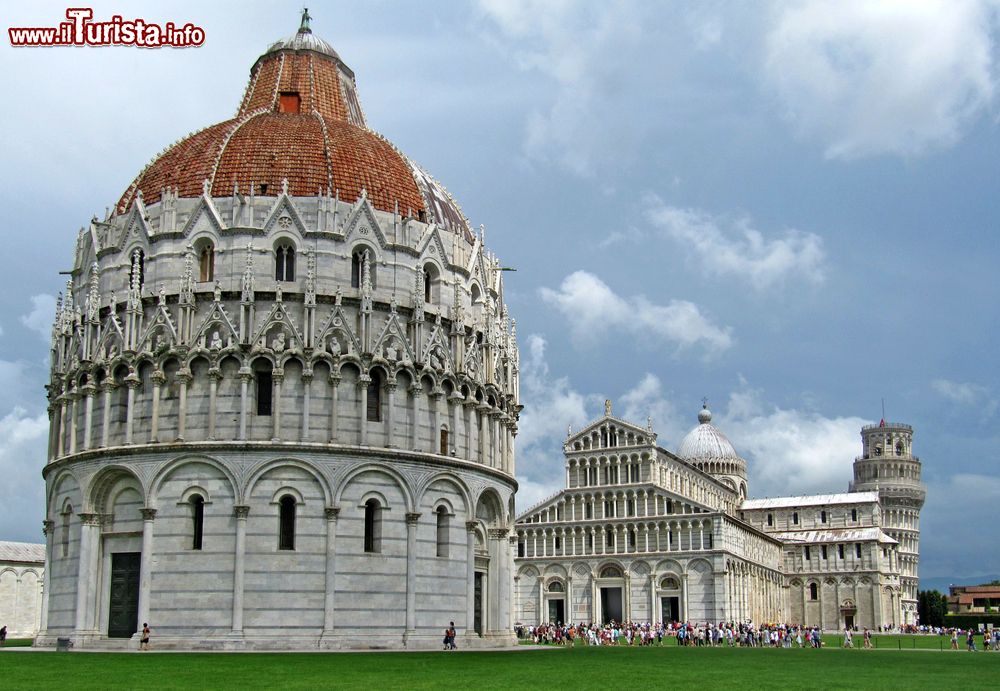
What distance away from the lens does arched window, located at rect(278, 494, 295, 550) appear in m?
43.3

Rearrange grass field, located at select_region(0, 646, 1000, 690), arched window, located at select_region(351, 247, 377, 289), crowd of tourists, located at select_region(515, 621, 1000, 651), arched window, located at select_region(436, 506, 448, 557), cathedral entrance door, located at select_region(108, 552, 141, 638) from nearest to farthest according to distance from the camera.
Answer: grass field, located at select_region(0, 646, 1000, 690), cathedral entrance door, located at select_region(108, 552, 141, 638), arched window, located at select_region(436, 506, 448, 557), arched window, located at select_region(351, 247, 377, 289), crowd of tourists, located at select_region(515, 621, 1000, 651)

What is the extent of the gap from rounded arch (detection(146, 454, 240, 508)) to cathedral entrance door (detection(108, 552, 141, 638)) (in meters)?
2.45

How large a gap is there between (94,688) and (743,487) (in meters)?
123

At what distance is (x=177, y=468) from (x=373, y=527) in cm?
781

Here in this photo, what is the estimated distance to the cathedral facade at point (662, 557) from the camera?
327ft

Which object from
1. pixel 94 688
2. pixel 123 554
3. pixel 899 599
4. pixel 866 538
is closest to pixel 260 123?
pixel 123 554

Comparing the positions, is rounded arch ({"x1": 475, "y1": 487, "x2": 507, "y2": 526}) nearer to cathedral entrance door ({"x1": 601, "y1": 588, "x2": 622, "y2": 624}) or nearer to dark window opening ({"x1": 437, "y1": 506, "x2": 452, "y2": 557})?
dark window opening ({"x1": 437, "y1": 506, "x2": 452, "y2": 557})

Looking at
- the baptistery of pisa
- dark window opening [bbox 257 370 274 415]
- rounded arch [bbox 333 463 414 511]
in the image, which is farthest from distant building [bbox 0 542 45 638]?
rounded arch [bbox 333 463 414 511]

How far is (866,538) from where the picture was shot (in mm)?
124875

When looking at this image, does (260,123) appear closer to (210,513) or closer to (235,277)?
(235,277)

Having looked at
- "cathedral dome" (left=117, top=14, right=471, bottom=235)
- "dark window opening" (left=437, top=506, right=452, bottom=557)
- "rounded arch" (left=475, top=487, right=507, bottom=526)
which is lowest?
"dark window opening" (left=437, top=506, right=452, bottom=557)

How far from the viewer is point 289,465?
43.5 meters

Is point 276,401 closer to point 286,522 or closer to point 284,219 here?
point 286,522

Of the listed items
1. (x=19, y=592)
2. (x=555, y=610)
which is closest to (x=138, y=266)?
(x=19, y=592)
